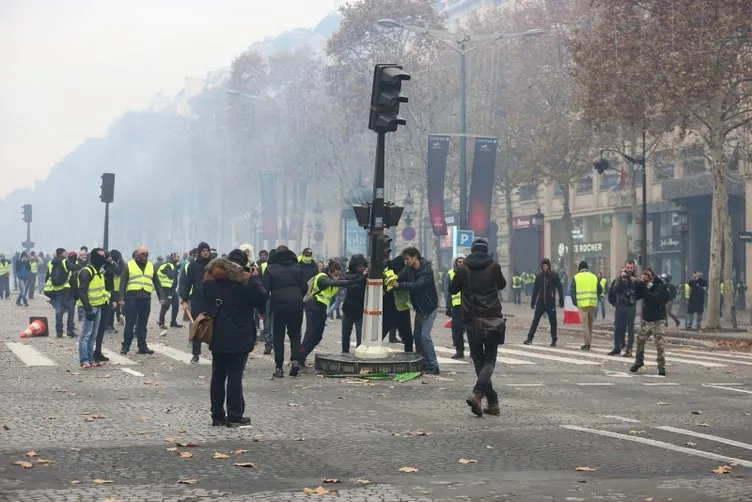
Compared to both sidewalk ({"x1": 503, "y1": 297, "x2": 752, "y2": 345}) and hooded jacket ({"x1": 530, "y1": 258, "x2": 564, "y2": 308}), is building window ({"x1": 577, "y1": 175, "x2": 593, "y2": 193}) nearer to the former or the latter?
sidewalk ({"x1": 503, "y1": 297, "x2": 752, "y2": 345})

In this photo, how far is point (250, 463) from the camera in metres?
9.16

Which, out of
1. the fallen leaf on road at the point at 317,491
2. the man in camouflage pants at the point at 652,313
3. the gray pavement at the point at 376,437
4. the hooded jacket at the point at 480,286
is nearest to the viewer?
the fallen leaf on road at the point at 317,491

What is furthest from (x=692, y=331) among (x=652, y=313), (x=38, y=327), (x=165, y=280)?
(x=38, y=327)

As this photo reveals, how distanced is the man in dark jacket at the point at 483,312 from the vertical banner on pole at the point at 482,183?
27255mm

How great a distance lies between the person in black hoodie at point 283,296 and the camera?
53.9 ft

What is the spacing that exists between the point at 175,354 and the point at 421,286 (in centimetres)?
587

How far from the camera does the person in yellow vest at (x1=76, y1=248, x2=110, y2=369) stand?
703 inches

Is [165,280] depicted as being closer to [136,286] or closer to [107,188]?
[107,188]

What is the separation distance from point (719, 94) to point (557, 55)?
20598 millimetres

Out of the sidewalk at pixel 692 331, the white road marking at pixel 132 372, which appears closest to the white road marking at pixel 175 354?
the white road marking at pixel 132 372

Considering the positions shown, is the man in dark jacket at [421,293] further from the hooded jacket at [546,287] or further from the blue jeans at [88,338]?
the hooded jacket at [546,287]

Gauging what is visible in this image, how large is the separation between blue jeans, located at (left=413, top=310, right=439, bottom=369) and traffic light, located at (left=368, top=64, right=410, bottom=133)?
8.76 feet

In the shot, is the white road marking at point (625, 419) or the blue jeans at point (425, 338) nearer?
the white road marking at point (625, 419)

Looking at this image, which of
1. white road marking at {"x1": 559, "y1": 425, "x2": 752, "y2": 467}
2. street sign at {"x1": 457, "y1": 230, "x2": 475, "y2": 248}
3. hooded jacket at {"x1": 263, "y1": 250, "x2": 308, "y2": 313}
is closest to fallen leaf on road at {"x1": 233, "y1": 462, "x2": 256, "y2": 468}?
white road marking at {"x1": 559, "y1": 425, "x2": 752, "y2": 467}
